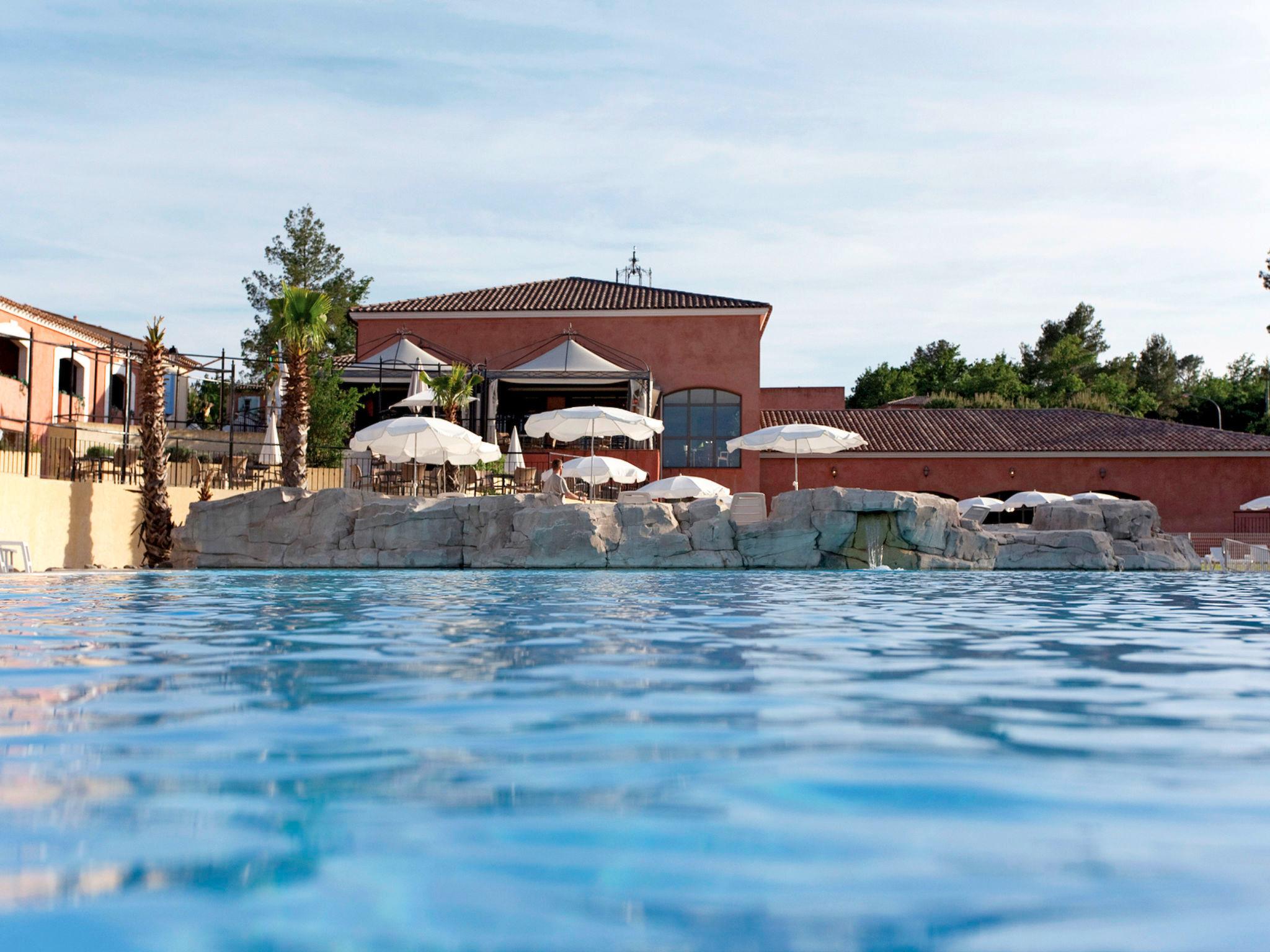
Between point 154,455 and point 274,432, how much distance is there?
239 inches

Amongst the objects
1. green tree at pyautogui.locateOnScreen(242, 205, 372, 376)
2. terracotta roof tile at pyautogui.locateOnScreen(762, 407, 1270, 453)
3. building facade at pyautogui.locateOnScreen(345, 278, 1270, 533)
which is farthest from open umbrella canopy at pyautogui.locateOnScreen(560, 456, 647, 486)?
green tree at pyautogui.locateOnScreen(242, 205, 372, 376)

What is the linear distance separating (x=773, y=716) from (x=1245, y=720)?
1.74m

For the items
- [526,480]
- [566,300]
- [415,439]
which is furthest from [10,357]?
[415,439]

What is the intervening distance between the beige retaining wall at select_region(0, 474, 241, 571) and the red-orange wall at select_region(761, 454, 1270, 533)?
1878 centimetres

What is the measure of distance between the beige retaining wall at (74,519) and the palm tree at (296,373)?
2.23 metres

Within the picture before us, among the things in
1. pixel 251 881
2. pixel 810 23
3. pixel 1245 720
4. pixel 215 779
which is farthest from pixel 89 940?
pixel 810 23

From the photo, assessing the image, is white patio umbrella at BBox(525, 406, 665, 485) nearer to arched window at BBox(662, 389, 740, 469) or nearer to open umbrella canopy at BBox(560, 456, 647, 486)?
open umbrella canopy at BBox(560, 456, 647, 486)

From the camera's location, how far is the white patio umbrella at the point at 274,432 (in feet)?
75.7

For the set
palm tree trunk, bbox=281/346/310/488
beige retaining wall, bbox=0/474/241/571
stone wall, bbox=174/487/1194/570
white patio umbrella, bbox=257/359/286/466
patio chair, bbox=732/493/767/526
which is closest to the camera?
beige retaining wall, bbox=0/474/241/571

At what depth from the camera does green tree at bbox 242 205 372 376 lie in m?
49.7

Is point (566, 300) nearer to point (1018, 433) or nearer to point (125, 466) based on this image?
point (1018, 433)

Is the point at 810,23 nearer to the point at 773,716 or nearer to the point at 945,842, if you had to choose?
the point at 773,716

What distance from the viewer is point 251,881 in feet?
6.98

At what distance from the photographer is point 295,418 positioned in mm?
20000
